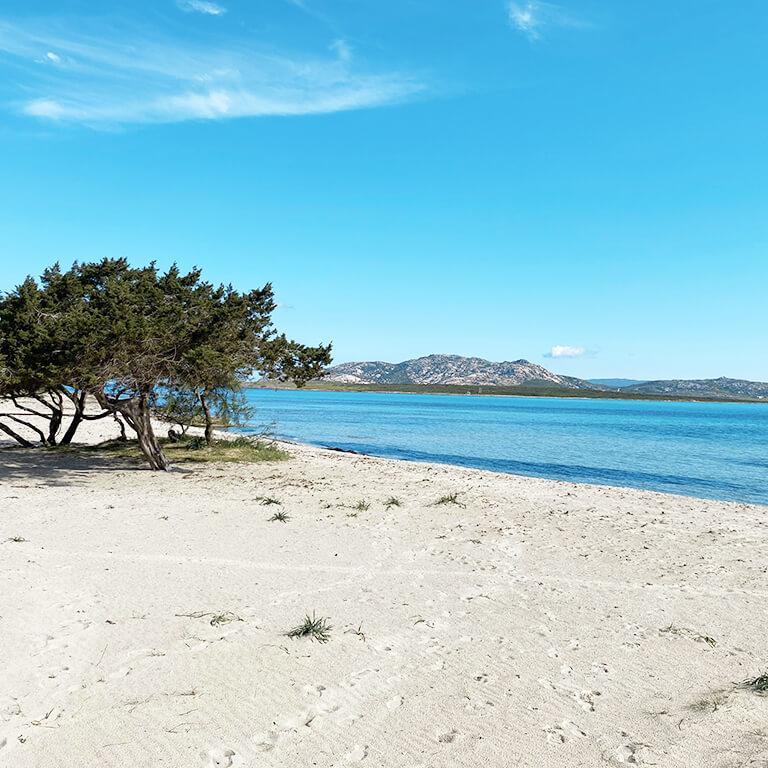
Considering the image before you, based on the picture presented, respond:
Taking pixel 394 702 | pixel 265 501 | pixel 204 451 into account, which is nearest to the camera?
pixel 394 702

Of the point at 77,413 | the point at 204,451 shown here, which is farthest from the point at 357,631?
the point at 77,413

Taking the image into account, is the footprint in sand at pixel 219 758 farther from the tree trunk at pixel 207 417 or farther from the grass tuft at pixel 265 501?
the tree trunk at pixel 207 417

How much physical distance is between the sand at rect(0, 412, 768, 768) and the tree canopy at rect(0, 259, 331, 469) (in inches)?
140

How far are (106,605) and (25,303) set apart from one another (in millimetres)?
11534

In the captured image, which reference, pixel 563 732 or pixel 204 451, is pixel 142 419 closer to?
pixel 204 451

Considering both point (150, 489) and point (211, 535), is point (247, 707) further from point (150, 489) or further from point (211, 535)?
point (150, 489)

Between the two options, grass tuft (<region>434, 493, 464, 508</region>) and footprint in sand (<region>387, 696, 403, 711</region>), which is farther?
grass tuft (<region>434, 493, 464, 508</region>)

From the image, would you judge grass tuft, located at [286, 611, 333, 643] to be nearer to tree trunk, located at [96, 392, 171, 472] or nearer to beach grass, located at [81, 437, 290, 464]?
tree trunk, located at [96, 392, 171, 472]

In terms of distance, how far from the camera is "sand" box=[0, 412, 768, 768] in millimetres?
4453

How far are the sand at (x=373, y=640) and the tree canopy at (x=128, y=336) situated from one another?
3555 millimetres

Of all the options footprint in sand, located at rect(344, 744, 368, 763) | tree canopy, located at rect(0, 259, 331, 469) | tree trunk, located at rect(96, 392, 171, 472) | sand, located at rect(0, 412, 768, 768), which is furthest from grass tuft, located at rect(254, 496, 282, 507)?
footprint in sand, located at rect(344, 744, 368, 763)

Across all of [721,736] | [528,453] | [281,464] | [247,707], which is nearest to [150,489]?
[281,464]

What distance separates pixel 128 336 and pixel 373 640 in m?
10.8

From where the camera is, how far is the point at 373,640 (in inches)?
249
